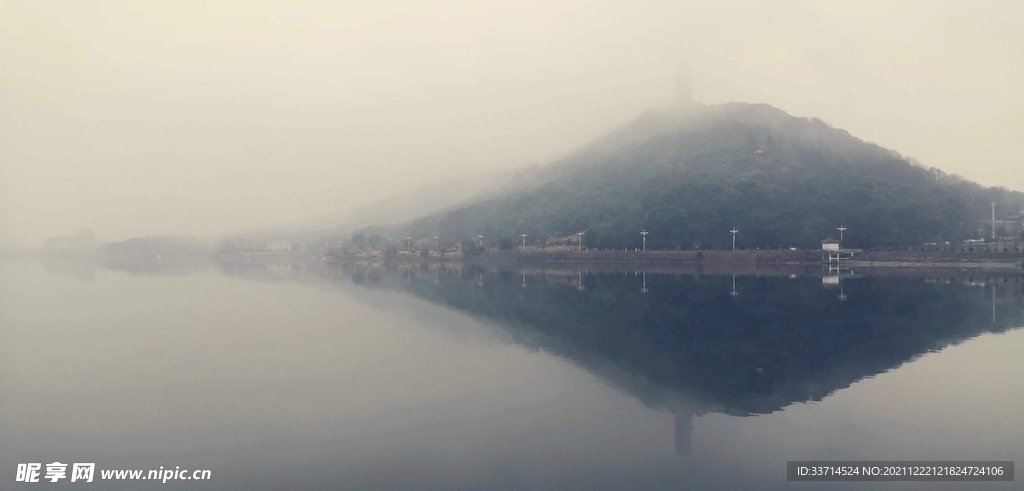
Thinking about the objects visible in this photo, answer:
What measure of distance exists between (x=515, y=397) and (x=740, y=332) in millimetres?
9485

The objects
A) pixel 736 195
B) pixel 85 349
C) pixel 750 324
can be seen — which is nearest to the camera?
pixel 85 349

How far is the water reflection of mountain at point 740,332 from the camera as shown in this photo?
11734mm

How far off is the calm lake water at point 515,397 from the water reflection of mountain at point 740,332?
0.11 meters

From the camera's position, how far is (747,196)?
287ft

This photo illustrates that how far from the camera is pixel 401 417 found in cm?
1020

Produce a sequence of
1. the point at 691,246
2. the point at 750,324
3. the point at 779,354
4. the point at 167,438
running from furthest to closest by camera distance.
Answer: the point at 691,246
the point at 750,324
the point at 779,354
the point at 167,438

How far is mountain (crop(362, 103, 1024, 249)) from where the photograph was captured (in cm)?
7681

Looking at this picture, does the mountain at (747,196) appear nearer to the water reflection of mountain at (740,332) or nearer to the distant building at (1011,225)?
the distant building at (1011,225)

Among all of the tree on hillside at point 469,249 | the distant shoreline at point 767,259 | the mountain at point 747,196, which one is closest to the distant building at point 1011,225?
the mountain at point 747,196

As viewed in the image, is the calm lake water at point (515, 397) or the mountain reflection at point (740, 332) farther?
the mountain reflection at point (740, 332)

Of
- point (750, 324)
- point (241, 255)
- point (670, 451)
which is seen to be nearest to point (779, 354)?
point (750, 324)

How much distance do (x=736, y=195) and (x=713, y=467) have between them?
282 feet

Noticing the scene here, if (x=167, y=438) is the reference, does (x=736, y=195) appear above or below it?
above

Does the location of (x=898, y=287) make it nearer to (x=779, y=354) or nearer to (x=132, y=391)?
(x=779, y=354)
